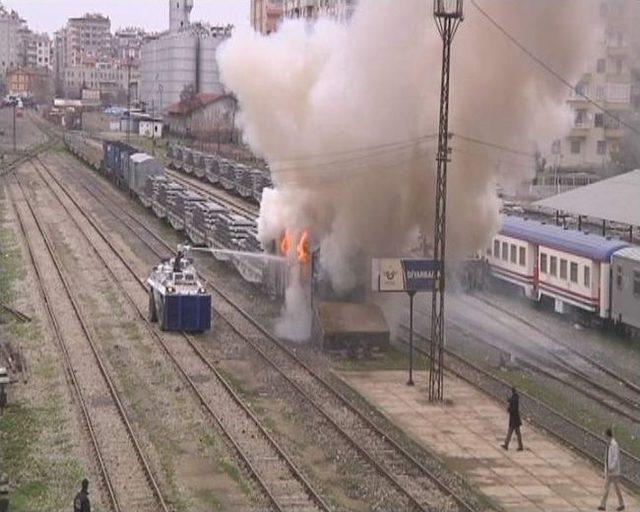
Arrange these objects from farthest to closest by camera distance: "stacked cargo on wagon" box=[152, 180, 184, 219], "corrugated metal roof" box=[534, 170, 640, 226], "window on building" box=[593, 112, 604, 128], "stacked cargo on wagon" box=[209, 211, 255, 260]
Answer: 1. "window on building" box=[593, 112, 604, 128]
2. "stacked cargo on wagon" box=[152, 180, 184, 219]
3. "stacked cargo on wagon" box=[209, 211, 255, 260]
4. "corrugated metal roof" box=[534, 170, 640, 226]

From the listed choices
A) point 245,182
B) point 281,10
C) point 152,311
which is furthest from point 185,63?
point 152,311

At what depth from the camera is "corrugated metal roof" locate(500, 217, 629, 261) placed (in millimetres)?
26516

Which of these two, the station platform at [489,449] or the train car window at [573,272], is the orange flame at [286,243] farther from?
the train car window at [573,272]

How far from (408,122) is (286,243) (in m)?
4.55

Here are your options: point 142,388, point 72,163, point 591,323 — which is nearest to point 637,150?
point 591,323

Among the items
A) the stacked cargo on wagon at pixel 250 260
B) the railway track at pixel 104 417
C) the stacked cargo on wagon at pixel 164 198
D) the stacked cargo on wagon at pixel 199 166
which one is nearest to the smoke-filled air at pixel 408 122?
the stacked cargo on wagon at pixel 250 260

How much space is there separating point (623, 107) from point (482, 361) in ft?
44.7

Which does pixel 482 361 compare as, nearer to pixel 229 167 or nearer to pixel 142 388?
pixel 142 388

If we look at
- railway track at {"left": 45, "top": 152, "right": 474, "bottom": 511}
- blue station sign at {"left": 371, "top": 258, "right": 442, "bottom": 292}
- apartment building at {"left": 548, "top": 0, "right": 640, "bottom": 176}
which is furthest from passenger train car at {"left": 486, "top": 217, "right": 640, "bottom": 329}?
railway track at {"left": 45, "top": 152, "right": 474, "bottom": 511}

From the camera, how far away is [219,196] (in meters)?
58.9

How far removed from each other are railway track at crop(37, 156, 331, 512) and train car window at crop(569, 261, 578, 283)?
912 cm

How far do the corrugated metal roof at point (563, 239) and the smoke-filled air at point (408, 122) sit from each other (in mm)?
2417

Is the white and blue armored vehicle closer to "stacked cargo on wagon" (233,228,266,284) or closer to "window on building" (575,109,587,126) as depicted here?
"stacked cargo on wagon" (233,228,266,284)

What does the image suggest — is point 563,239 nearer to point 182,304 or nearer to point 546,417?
point 182,304
